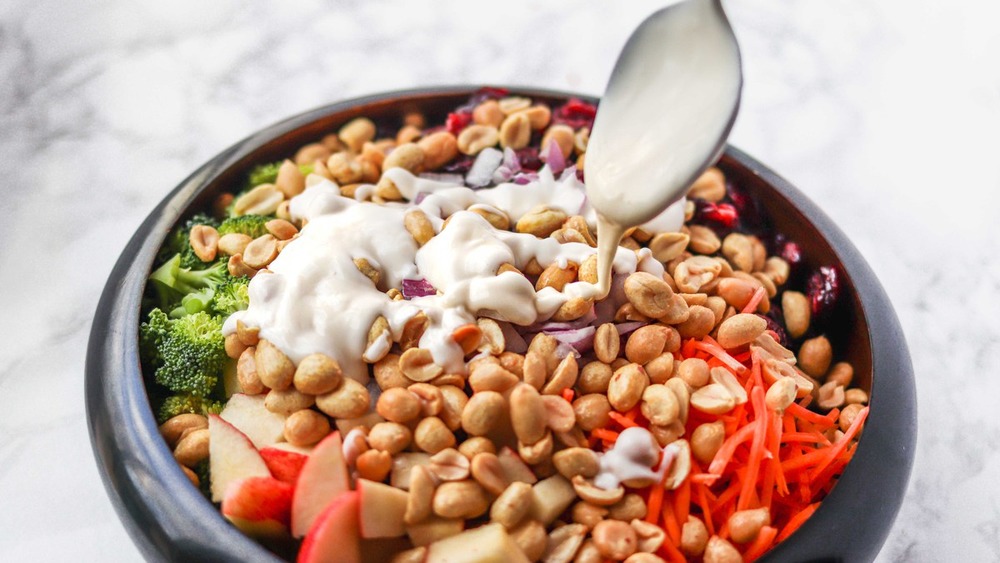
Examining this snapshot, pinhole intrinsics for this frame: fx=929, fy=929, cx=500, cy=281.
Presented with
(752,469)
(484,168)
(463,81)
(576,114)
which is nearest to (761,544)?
(752,469)

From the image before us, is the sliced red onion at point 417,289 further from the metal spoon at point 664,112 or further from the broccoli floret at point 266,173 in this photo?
the broccoli floret at point 266,173

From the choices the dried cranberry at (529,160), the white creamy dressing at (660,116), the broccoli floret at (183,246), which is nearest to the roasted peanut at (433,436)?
the white creamy dressing at (660,116)

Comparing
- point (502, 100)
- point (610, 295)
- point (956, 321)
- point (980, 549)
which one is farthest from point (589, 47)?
point (980, 549)

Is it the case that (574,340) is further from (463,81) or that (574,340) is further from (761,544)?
(463,81)

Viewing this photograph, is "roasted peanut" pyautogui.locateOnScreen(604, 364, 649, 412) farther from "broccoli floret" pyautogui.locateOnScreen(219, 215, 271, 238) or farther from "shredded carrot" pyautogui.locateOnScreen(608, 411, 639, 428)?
"broccoli floret" pyautogui.locateOnScreen(219, 215, 271, 238)

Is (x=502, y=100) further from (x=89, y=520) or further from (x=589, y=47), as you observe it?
(x=89, y=520)
